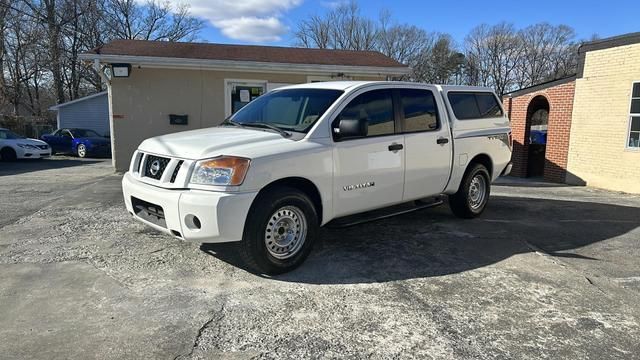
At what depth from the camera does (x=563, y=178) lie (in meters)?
12.8

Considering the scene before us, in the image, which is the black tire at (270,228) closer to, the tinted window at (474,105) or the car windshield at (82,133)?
the tinted window at (474,105)

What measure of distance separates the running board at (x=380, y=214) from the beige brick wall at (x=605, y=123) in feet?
23.9

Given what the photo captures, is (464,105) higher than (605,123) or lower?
higher

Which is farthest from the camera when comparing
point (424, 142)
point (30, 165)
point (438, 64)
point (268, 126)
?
point (438, 64)

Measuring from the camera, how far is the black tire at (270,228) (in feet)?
13.8

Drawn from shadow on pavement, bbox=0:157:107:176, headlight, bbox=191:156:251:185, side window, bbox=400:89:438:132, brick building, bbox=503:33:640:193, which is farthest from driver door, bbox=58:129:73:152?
headlight, bbox=191:156:251:185

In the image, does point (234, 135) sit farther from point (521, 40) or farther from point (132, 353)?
point (521, 40)

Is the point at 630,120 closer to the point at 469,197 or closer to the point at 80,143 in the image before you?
the point at 469,197

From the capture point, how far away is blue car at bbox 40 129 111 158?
2202 cm

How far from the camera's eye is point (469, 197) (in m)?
6.91

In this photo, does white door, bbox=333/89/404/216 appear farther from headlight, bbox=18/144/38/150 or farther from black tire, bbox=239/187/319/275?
headlight, bbox=18/144/38/150

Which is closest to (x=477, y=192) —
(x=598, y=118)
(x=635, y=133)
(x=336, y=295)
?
(x=336, y=295)

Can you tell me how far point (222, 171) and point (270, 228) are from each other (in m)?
0.73

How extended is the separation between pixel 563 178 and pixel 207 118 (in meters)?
9.94
